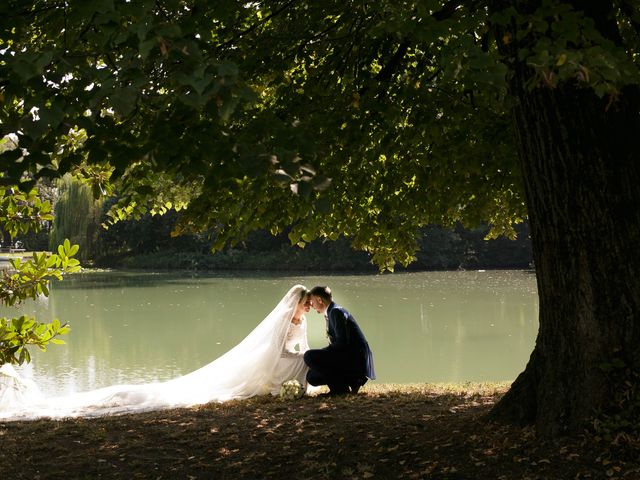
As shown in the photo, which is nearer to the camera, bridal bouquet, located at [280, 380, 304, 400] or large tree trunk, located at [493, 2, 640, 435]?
large tree trunk, located at [493, 2, 640, 435]

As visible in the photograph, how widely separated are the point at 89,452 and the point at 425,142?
11.7 feet

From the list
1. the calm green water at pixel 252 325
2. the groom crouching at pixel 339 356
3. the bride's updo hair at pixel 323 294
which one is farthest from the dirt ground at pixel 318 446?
the calm green water at pixel 252 325

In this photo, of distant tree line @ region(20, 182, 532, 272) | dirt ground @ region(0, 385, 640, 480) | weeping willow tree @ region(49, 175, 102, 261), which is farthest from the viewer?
distant tree line @ region(20, 182, 532, 272)

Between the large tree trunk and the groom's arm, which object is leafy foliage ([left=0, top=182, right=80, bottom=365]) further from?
the groom's arm

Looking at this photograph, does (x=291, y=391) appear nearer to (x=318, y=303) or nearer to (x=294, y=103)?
(x=318, y=303)

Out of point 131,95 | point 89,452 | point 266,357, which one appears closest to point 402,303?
point 266,357

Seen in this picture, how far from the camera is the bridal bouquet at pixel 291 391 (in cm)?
825

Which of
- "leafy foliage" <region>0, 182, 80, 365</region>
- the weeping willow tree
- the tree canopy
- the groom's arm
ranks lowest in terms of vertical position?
the groom's arm

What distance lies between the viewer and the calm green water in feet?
44.4

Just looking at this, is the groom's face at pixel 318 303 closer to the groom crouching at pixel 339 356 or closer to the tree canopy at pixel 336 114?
the groom crouching at pixel 339 356

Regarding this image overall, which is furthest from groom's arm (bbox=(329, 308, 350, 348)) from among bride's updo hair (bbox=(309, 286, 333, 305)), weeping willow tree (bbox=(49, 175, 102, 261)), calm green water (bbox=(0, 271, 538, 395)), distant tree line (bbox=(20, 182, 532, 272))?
weeping willow tree (bbox=(49, 175, 102, 261))

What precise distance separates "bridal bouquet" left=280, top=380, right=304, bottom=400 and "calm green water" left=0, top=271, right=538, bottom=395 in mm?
4071

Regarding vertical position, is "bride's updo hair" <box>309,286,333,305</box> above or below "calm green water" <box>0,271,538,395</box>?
above

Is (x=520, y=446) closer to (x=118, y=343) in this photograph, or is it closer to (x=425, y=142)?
(x=425, y=142)
